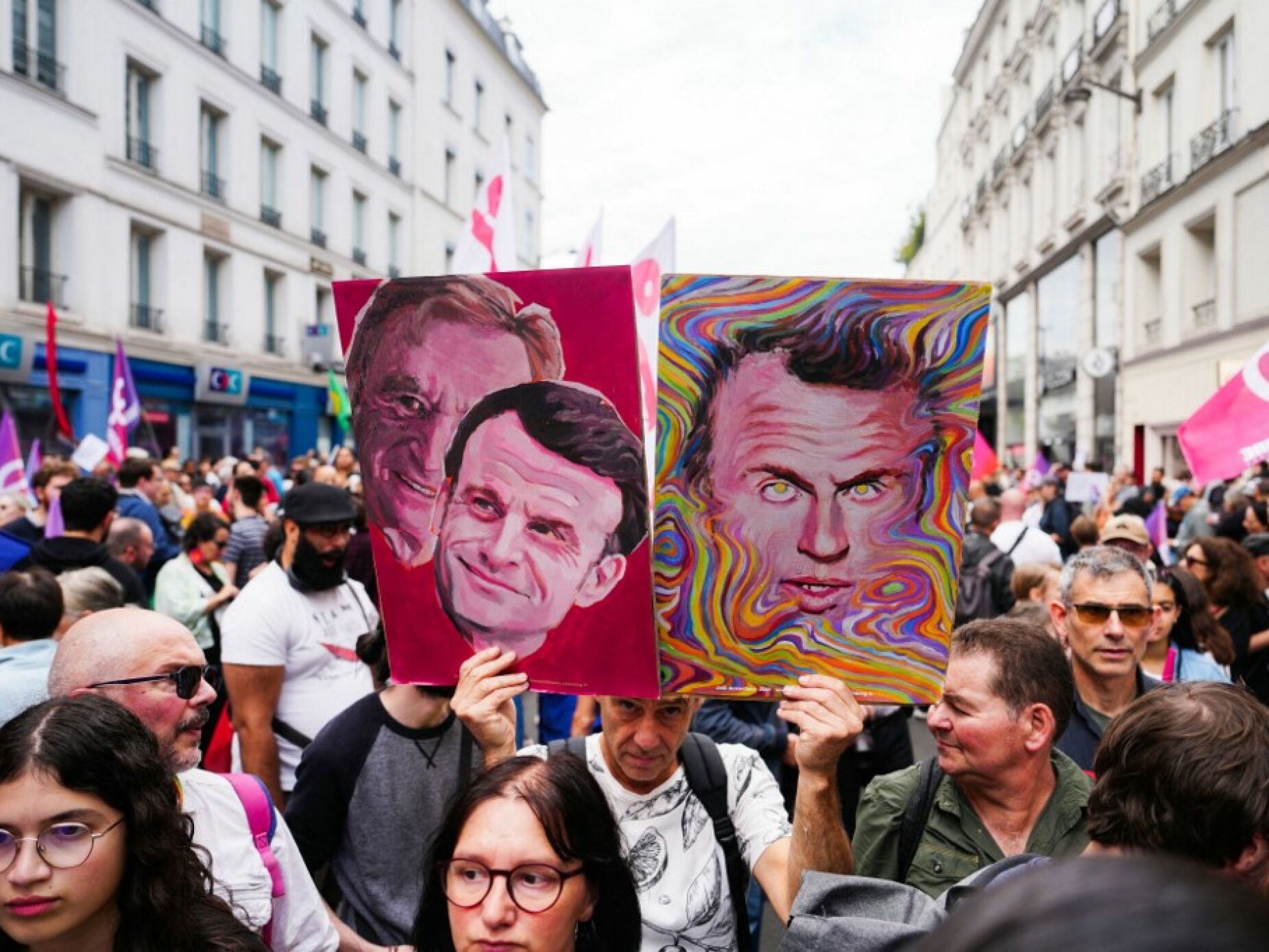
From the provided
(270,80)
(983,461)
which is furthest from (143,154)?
(983,461)

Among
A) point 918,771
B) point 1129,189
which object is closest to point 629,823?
point 918,771

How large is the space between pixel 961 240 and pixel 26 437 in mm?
34488

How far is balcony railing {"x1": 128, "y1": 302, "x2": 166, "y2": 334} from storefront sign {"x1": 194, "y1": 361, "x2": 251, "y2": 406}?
4.10 feet

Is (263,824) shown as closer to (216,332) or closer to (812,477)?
(812,477)

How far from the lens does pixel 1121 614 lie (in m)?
3.44

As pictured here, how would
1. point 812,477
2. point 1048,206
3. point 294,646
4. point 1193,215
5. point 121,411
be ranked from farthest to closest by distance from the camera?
point 1048,206, point 1193,215, point 121,411, point 294,646, point 812,477

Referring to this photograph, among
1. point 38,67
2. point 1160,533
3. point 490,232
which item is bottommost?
point 1160,533

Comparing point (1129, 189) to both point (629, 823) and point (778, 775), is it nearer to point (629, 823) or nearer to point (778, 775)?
point (778, 775)

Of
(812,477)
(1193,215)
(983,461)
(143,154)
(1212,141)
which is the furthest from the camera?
(143,154)

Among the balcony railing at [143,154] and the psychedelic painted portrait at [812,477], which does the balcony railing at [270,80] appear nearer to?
the balcony railing at [143,154]

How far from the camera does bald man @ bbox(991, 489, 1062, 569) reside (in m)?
6.98

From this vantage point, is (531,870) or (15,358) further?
(15,358)

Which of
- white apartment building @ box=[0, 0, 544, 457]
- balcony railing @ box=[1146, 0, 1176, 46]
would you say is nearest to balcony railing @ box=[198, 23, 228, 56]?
white apartment building @ box=[0, 0, 544, 457]

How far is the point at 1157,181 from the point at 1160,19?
2908mm
